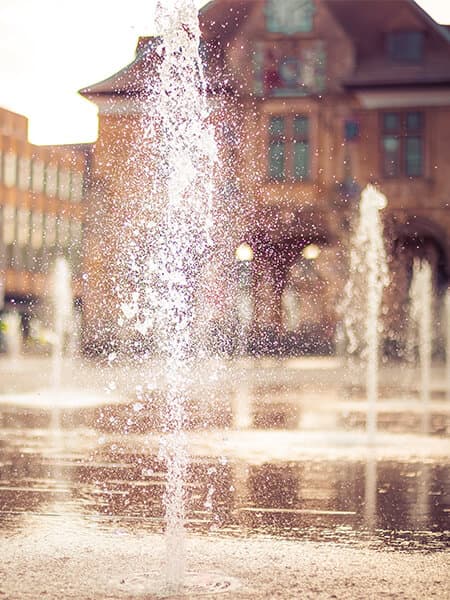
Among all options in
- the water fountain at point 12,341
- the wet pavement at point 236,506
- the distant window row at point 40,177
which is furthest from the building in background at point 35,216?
the wet pavement at point 236,506

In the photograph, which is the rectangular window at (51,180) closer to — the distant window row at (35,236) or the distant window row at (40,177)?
the distant window row at (40,177)

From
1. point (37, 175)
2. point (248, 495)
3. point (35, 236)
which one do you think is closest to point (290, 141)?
point (37, 175)

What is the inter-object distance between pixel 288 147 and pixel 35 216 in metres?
31.4

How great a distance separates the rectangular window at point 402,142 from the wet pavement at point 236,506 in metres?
30.5

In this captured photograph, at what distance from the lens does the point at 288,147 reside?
156 feet

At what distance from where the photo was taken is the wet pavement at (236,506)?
6.30 meters

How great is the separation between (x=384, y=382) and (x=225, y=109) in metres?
25.4

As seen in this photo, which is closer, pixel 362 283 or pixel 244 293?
pixel 362 283

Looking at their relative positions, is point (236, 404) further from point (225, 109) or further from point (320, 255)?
point (225, 109)

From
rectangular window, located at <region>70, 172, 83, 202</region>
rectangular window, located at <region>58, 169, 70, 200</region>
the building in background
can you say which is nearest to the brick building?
the building in background

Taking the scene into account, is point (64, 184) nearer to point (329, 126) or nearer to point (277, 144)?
point (277, 144)

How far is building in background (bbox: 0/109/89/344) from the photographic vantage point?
71125 millimetres

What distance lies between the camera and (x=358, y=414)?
701 inches

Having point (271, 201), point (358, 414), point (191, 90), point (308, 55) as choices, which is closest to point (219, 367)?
point (271, 201)
